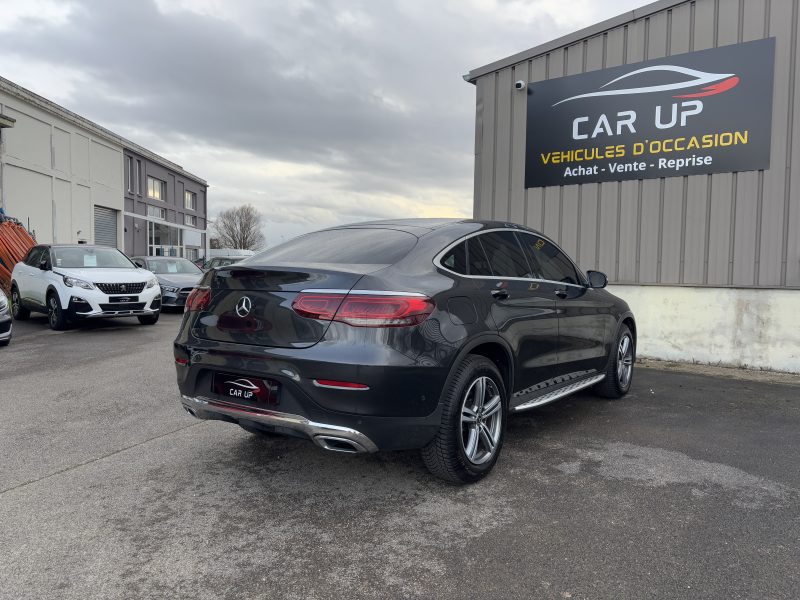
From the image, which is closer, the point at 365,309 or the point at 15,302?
the point at 365,309

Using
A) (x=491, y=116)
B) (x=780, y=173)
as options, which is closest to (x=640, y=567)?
(x=780, y=173)

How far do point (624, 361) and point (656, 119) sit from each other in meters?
4.06

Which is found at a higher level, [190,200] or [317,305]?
[190,200]

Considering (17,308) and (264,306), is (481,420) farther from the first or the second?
(17,308)

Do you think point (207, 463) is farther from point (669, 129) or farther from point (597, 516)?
point (669, 129)

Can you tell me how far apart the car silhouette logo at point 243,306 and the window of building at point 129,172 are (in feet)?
116

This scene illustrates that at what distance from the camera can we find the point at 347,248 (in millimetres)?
3803

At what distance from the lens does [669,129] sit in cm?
823

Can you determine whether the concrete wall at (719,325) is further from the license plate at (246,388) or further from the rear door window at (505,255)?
the license plate at (246,388)

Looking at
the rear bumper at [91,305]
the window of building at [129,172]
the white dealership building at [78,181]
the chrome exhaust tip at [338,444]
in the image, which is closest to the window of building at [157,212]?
the white dealership building at [78,181]

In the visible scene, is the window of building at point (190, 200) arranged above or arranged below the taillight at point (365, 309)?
above

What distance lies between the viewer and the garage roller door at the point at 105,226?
99.2ft

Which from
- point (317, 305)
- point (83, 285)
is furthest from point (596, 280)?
point (83, 285)

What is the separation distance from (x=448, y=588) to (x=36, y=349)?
833cm
